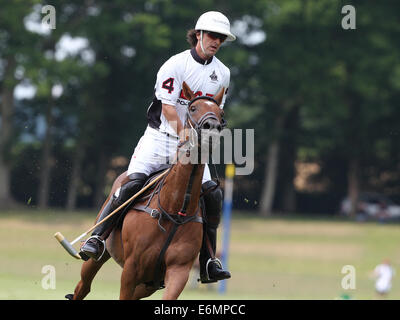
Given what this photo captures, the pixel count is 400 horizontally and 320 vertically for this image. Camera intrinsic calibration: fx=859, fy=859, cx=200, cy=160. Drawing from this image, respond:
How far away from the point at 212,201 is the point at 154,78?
35885 mm

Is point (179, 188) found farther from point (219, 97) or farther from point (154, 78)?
point (154, 78)

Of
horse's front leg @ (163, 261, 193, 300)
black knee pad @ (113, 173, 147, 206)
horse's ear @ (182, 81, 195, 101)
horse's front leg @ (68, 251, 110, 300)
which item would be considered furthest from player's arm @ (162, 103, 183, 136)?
horse's front leg @ (68, 251, 110, 300)

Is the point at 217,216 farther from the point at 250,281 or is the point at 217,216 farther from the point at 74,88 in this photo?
the point at 74,88

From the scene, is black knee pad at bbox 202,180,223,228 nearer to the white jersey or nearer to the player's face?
the white jersey

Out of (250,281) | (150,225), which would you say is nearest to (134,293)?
(150,225)

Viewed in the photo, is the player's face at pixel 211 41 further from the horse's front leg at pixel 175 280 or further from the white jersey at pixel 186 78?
the horse's front leg at pixel 175 280

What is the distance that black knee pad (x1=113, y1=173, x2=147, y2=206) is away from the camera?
9.23m

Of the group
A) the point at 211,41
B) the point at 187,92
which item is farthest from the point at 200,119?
the point at 211,41

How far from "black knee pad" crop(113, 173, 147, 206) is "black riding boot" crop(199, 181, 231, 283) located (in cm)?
74

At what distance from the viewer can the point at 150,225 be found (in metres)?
8.70

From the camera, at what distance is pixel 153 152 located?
9.45 m

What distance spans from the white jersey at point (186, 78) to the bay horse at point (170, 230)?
0.65 feet

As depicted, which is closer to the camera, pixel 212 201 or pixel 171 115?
pixel 171 115

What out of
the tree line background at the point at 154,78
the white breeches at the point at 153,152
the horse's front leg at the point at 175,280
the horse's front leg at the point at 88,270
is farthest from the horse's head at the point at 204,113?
the tree line background at the point at 154,78
